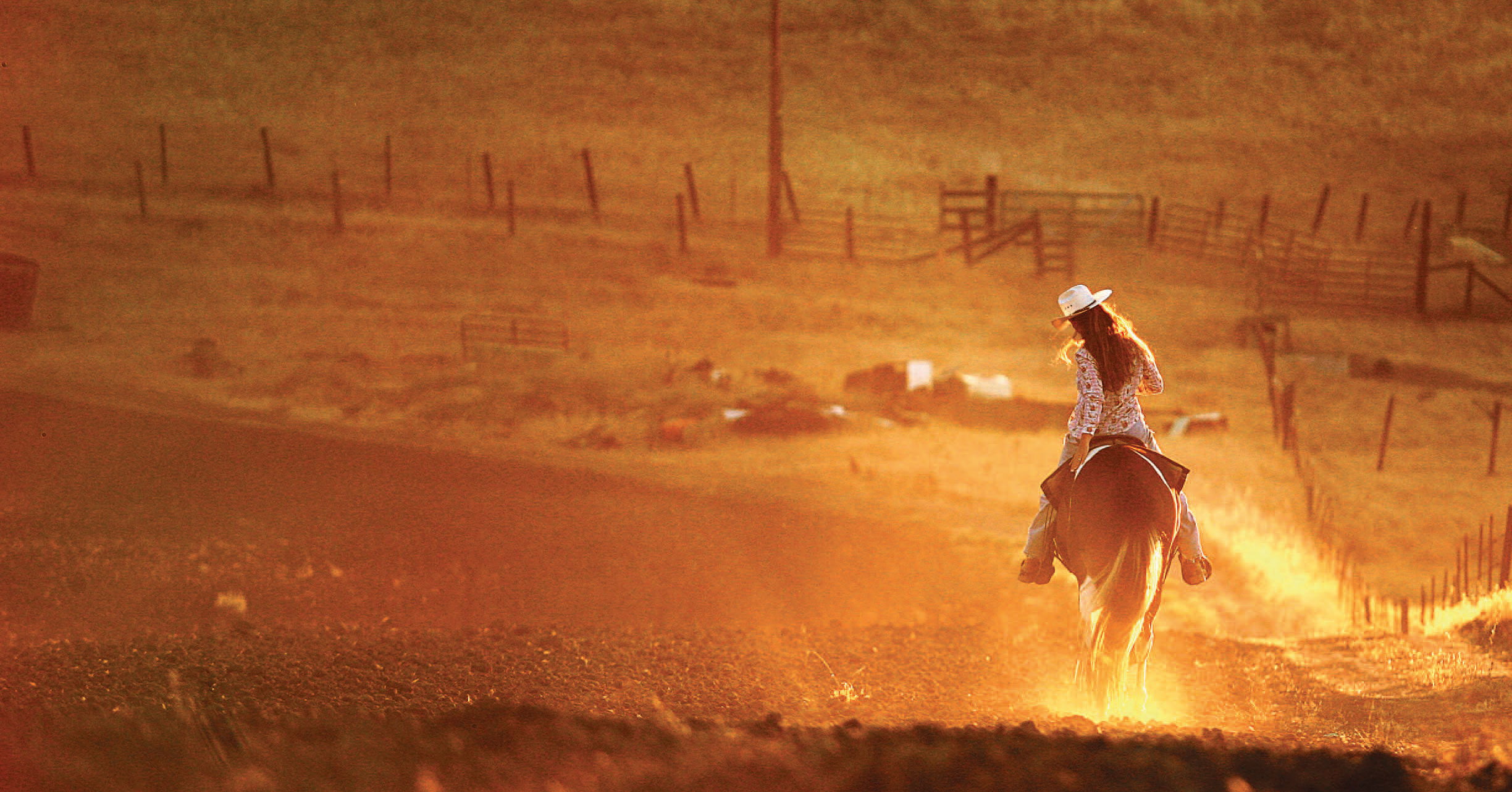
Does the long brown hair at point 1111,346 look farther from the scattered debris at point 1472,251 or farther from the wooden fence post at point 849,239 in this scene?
the scattered debris at point 1472,251

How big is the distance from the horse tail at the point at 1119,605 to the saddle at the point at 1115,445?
0.32 metres

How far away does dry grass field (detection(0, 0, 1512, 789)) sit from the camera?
1548 centimetres

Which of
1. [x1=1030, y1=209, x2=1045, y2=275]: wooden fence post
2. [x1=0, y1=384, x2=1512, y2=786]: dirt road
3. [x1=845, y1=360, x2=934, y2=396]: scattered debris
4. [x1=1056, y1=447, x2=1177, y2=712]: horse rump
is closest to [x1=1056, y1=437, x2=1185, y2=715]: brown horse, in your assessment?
[x1=1056, y1=447, x2=1177, y2=712]: horse rump

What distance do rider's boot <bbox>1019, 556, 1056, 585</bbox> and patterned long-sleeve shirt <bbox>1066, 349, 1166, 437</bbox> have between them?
2.91 ft

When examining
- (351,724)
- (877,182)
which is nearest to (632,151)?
(877,182)

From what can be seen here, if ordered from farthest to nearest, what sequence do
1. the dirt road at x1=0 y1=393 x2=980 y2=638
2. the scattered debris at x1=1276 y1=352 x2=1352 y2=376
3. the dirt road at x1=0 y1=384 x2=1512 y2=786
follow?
1. the scattered debris at x1=1276 y1=352 x2=1352 y2=376
2. the dirt road at x1=0 y1=393 x2=980 y2=638
3. the dirt road at x1=0 y1=384 x2=1512 y2=786

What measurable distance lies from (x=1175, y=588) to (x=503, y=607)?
594cm

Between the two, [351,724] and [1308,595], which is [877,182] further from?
[351,724]

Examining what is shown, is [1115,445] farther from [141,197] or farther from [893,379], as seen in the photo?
[141,197]

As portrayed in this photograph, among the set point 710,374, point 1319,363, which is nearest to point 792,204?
point 710,374

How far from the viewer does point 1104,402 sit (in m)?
6.21

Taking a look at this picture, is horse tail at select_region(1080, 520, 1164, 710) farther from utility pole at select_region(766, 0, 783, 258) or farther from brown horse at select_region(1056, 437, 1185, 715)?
utility pole at select_region(766, 0, 783, 258)

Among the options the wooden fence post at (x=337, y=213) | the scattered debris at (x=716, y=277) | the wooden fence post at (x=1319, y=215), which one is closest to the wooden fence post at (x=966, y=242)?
the scattered debris at (x=716, y=277)

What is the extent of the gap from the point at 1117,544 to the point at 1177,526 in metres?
0.36
